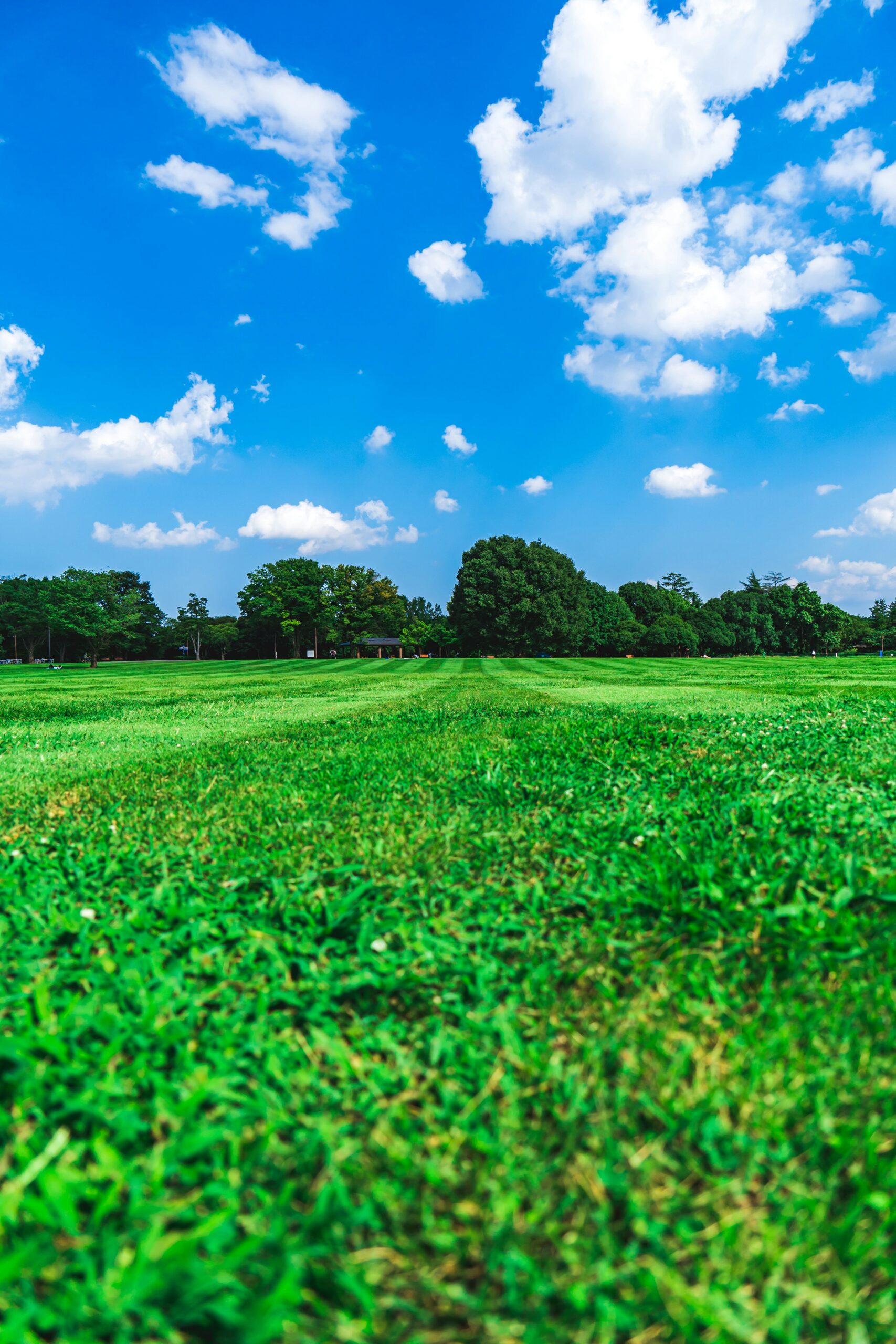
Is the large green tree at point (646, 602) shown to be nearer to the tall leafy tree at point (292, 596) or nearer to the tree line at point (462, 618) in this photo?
the tree line at point (462, 618)

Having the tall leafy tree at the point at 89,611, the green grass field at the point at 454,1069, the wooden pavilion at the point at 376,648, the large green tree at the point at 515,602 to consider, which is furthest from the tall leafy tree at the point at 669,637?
the green grass field at the point at 454,1069

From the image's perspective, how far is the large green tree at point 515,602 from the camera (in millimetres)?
57562

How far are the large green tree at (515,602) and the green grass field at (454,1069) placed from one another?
54383mm

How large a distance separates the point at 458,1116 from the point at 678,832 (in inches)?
79.8

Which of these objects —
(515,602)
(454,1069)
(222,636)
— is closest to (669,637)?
(515,602)

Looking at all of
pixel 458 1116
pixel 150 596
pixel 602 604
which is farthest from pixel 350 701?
pixel 150 596

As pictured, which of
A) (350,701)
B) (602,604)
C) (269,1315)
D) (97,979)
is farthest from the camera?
(602,604)

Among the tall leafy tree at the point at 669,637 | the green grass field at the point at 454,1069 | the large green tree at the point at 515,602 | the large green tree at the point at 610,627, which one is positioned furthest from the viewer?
the tall leafy tree at the point at 669,637

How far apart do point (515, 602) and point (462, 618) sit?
5.53 m

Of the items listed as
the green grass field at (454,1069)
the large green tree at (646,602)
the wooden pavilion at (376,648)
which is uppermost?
the large green tree at (646,602)

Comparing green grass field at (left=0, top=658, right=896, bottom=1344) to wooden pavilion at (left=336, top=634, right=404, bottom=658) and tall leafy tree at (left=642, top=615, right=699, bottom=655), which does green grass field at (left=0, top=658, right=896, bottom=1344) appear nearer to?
tall leafy tree at (left=642, top=615, right=699, bottom=655)

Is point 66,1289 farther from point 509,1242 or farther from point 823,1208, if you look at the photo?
point 823,1208

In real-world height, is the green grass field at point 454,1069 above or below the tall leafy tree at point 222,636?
below

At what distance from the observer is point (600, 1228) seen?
46.1 inches
